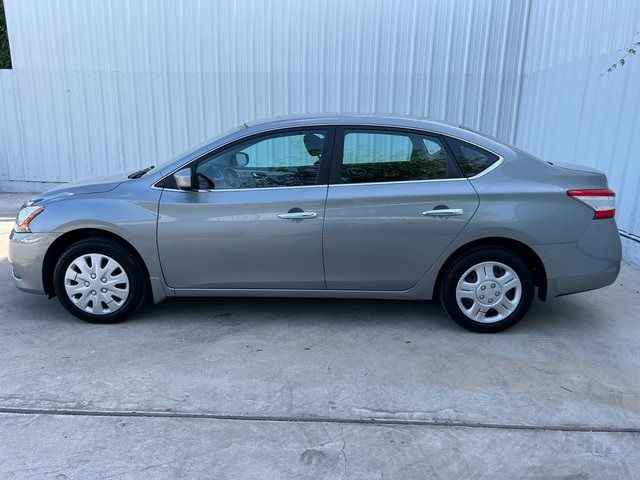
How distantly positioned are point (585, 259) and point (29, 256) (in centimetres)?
432

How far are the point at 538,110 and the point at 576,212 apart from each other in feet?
17.0

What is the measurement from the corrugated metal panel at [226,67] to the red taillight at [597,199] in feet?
18.9

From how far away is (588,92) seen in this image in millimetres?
6621

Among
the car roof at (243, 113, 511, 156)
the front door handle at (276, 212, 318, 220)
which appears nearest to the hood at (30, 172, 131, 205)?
the car roof at (243, 113, 511, 156)

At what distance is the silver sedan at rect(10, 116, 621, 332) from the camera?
3727mm

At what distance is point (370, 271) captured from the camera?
3.86 m

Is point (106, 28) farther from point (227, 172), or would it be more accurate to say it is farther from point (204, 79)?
point (227, 172)

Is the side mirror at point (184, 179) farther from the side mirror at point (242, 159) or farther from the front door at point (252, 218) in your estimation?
the side mirror at point (242, 159)

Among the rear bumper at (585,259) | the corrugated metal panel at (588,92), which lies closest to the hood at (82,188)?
the rear bumper at (585,259)

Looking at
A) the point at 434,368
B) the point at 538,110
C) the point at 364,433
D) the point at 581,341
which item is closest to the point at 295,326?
the point at 434,368

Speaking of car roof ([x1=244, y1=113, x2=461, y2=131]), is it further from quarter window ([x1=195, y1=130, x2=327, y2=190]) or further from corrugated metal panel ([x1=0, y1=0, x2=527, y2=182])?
corrugated metal panel ([x1=0, y1=0, x2=527, y2=182])

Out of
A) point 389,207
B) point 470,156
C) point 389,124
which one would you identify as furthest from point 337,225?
point 470,156

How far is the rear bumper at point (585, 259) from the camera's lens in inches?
147

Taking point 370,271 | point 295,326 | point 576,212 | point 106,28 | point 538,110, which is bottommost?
point 295,326
